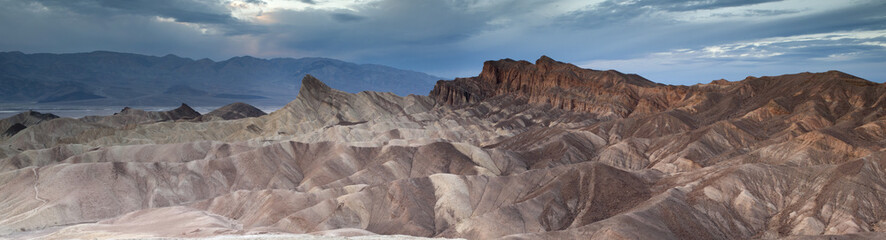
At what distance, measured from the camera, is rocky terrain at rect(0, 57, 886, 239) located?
50125mm

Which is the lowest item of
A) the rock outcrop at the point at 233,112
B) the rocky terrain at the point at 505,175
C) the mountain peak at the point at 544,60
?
the rock outcrop at the point at 233,112

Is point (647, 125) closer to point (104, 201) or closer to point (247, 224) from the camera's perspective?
point (247, 224)

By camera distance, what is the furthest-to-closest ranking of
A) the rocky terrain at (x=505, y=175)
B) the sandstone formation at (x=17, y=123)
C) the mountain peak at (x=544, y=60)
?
the mountain peak at (x=544, y=60)
the sandstone formation at (x=17, y=123)
the rocky terrain at (x=505, y=175)

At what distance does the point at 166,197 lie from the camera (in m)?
65.1

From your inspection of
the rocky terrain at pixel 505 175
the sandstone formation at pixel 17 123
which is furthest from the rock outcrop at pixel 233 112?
A: the sandstone formation at pixel 17 123

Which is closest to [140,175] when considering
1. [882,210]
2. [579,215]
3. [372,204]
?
[372,204]

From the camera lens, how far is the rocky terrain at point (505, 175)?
→ 164 ft

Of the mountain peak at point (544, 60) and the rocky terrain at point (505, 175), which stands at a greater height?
the mountain peak at point (544, 60)

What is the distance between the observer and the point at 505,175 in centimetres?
7238

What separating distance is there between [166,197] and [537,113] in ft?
264

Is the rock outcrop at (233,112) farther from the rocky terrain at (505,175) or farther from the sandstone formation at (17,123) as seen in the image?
the sandstone formation at (17,123)

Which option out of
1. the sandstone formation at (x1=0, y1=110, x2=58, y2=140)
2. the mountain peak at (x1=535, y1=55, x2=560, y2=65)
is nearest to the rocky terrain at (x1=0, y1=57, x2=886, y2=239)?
the sandstone formation at (x1=0, y1=110, x2=58, y2=140)

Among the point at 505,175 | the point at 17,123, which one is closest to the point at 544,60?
the point at 505,175

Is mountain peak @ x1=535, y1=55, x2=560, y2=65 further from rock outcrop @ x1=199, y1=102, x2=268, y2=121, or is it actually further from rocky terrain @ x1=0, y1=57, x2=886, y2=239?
rock outcrop @ x1=199, y1=102, x2=268, y2=121
